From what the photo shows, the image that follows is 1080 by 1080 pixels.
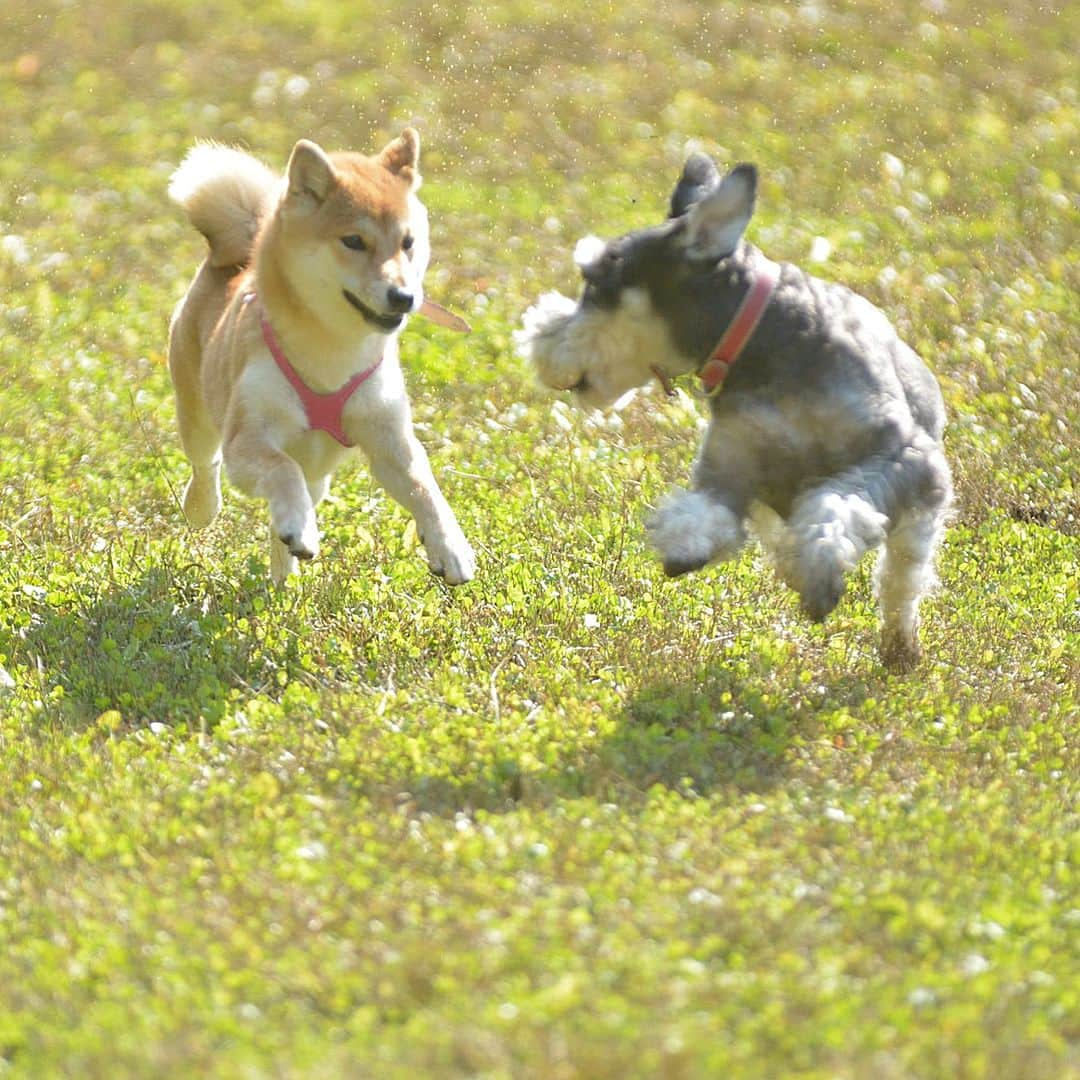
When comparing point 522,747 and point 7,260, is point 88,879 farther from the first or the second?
point 7,260

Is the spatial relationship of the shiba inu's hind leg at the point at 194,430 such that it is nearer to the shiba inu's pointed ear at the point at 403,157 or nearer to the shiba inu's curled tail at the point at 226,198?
the shiba inu's curled tail at the point at 226,198

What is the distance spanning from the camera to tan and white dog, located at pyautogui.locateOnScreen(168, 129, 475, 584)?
20.7 feet

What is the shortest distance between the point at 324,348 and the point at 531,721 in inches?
70.9

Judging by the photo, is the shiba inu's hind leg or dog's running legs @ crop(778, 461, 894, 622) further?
the shiba inu's hind leg

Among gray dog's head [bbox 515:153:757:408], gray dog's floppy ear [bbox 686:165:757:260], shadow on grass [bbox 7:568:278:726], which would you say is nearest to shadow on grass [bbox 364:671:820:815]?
shadow on grass [bbox 7:568:278:726]

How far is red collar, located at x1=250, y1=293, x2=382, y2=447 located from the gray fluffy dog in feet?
2.88

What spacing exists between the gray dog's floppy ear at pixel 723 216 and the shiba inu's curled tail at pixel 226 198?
2.11m

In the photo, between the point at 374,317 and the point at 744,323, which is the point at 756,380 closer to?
the point at 744,323

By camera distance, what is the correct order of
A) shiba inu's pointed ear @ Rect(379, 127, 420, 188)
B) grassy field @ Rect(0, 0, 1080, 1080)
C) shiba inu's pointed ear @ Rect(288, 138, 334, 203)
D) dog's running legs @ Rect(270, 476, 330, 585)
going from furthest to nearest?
dog's running legs @ Rect(270, 476, 330, 585)
shiba inu's pointed ear @ Rect(379, 127, 420, 188)
shiba inu's pointed ear @ Rect(288, 138, 334, 203)
grassy field @ Rect(0, 0, 1080, 1080)

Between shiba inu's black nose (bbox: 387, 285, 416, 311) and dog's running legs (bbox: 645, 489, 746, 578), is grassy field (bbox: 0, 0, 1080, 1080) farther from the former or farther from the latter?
shiba inu's black nose (bbox: 387, 285, 416, 311)

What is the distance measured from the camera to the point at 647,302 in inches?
236

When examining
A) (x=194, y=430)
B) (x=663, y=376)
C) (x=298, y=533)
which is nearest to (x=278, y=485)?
(x=298, y=533)

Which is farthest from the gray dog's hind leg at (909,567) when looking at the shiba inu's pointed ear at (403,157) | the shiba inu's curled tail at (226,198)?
the shiba inu's curled tail at (226,198)

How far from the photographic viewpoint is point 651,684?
5914 mm
